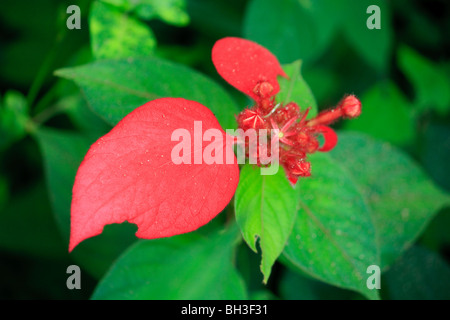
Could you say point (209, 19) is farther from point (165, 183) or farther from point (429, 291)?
point (429, 291)

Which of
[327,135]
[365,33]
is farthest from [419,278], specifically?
[365,33]

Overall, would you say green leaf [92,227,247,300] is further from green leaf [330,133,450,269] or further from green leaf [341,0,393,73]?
green leaf [341,0,393,73]

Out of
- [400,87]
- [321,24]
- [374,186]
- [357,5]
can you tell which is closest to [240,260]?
Result: [374,186]

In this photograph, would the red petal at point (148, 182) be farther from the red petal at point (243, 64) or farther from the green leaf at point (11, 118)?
the green leaf at point (11, 118)

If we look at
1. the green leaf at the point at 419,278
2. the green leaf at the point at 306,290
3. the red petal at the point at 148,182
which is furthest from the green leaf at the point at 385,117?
the red petal at the point at 148,182

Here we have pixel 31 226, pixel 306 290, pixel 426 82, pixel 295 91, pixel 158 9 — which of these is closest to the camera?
pixel 295 91

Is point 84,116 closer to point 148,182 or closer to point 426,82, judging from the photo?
point 148,182
